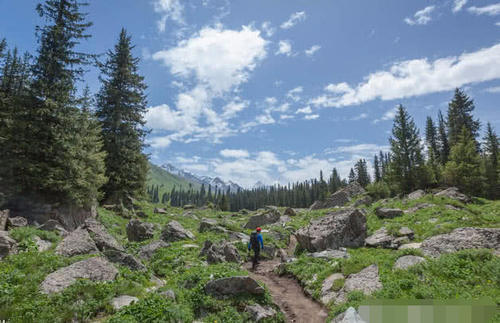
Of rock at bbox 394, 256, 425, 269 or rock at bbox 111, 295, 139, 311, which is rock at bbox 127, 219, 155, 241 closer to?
rock at bbox 111, 295, 139, 311

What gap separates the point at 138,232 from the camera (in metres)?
20.5

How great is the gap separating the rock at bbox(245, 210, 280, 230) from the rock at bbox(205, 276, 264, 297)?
23.9 m

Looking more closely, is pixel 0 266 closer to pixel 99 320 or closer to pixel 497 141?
pixel 99 320

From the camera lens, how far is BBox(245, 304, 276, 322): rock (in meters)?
8.47

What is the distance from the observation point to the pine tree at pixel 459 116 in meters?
57.0

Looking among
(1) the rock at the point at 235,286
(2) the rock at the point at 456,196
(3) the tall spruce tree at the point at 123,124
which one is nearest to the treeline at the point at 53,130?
(3) the tall spruce tree at the point at 123,124

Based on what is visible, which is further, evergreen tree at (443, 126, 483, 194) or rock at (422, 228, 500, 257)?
evergreen tree at (443, 126, 483, 194)

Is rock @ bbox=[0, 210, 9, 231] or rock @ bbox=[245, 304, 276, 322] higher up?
rock @ bbox=[0, 210, 9, 231]

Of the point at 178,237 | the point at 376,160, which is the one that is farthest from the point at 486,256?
the point at 376,160

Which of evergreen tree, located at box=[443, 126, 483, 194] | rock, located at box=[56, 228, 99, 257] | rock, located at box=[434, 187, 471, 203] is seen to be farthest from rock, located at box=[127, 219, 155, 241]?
evergreen tree, located at box=[443, 126, 483, 194]

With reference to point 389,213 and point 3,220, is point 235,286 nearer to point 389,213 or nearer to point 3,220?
point 3,220

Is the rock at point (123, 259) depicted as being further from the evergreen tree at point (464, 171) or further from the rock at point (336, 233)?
the evergreen tree at point (464, 171)

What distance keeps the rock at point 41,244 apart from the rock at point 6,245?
92cm

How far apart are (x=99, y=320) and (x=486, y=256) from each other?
1391cm
